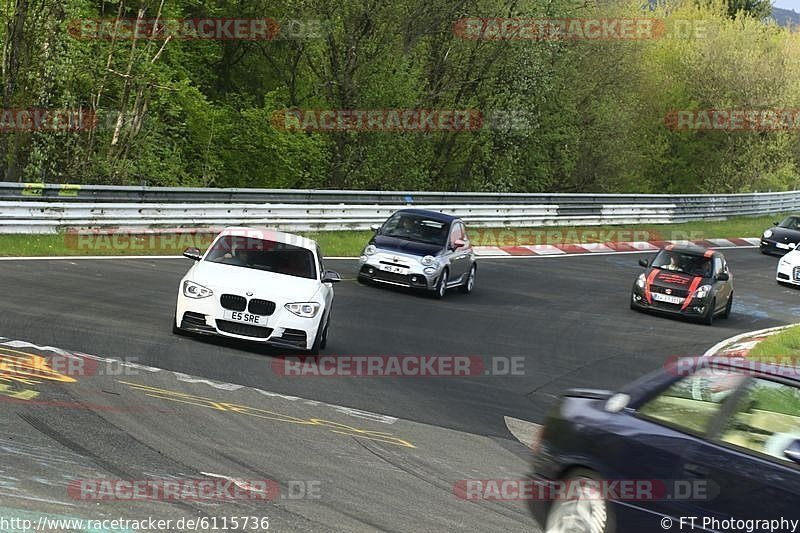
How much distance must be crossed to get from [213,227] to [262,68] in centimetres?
1540

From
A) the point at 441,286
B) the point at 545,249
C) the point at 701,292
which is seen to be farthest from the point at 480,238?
the point at 441,286

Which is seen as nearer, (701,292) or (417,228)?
(701,292)

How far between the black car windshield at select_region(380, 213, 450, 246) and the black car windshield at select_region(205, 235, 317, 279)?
769cm

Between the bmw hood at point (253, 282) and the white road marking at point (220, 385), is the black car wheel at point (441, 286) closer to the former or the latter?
the bmw hood at point (253, 282)

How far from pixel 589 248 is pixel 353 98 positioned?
911 centimetres

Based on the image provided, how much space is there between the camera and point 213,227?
1032 inches

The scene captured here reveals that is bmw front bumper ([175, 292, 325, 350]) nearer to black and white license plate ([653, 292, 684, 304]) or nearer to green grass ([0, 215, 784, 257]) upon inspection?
green grass ([0, 215, 784, 257])

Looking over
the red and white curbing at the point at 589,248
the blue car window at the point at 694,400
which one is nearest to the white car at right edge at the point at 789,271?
the red and white curbing at the point at 589,248

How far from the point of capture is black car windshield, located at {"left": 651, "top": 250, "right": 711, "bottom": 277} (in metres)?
23.5

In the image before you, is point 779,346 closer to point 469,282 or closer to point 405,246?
point 469,282

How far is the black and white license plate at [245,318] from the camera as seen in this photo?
13.7 meters

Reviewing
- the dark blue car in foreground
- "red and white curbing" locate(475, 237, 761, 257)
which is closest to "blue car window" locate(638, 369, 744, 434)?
the dark blue car in foreground

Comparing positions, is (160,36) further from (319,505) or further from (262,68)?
(319,505)

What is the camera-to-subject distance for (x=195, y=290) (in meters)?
13.8
